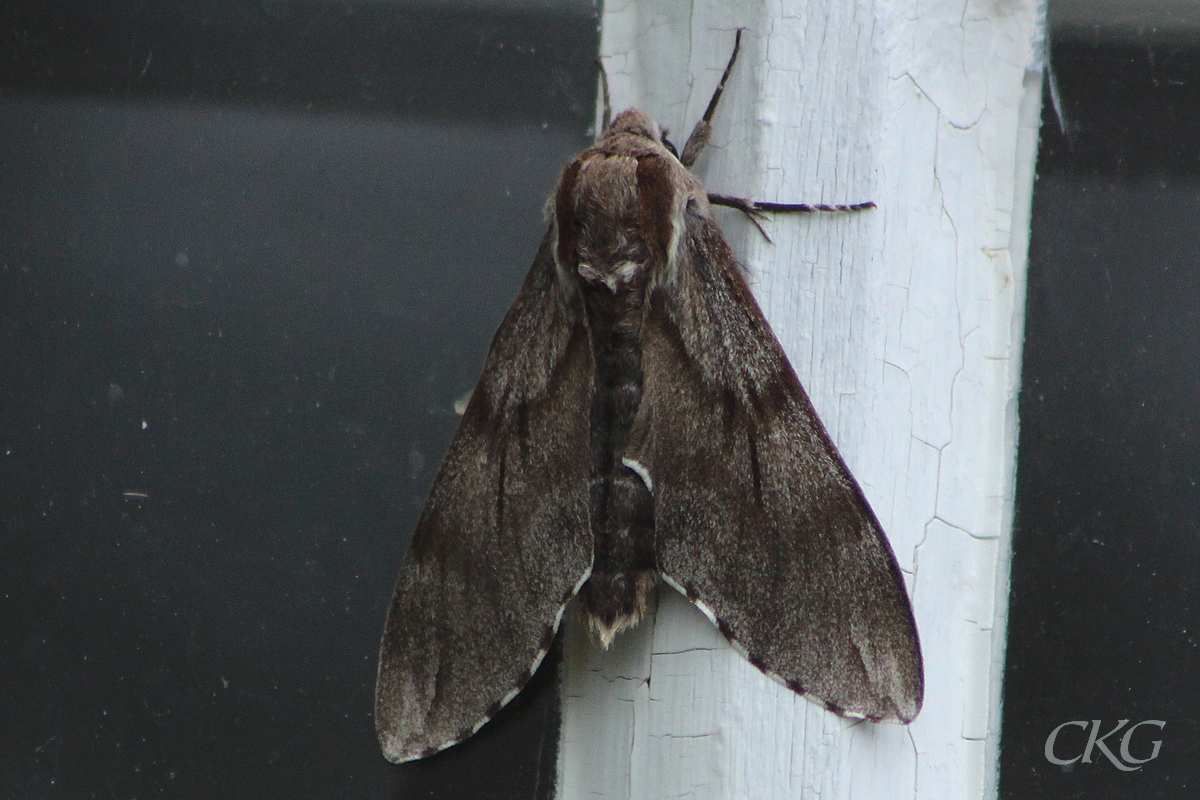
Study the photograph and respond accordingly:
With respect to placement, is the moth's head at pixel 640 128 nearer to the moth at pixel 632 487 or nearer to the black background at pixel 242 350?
the moth at pixel 632 487

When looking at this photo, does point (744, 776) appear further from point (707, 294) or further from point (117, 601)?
point (117, 601)

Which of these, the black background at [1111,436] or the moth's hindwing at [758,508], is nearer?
the moth's hindwing at [758,508]

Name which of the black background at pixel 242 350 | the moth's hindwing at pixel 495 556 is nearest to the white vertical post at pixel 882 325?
the moth's hindwing at pixel 495 556

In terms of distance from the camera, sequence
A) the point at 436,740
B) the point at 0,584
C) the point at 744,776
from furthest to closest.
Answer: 1. the point at 0,584
2. the point at 436,740
3. the point at 744,776

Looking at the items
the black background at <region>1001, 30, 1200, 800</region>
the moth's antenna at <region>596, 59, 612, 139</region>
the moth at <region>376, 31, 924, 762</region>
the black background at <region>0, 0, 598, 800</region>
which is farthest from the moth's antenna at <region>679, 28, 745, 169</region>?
the black background at <region>1001, 30, 1200, 800</region>

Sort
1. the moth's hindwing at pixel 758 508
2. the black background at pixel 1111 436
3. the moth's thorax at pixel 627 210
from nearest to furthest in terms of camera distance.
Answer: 1. the moth's hindwing at pixel 758 508
2. the moth's thorax at pixel 627 210
3. the black background at pixel 1111 436

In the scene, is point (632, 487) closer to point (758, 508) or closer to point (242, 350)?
point (758, 508)

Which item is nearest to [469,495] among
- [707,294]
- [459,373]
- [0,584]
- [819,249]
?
[459,373]

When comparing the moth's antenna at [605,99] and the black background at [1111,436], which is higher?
the moth's antenna at [605,99]
